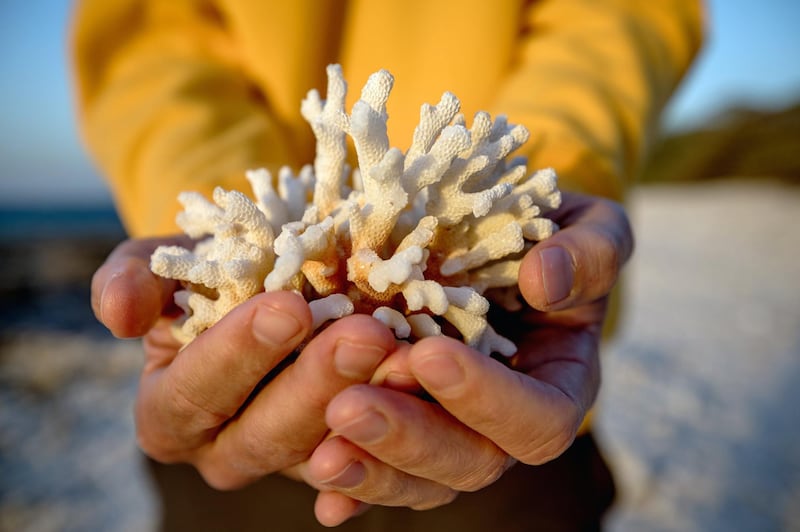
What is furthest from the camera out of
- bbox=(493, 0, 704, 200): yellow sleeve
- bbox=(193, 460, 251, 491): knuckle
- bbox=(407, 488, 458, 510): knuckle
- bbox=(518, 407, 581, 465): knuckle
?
bbox=(493, 0, 704, 200): yellow sleeve

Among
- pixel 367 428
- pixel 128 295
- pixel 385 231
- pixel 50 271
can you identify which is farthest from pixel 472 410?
pixel 50 271

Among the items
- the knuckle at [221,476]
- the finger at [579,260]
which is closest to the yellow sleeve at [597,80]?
the finger at [579,260]

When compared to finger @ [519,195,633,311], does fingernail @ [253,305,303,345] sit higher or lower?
higher

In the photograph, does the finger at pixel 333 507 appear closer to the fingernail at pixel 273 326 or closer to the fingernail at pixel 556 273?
the fingernail at pixel 273 326

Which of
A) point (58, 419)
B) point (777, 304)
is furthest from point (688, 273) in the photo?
point (58, 419)

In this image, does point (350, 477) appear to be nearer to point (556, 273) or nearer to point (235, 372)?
point (235, 372)

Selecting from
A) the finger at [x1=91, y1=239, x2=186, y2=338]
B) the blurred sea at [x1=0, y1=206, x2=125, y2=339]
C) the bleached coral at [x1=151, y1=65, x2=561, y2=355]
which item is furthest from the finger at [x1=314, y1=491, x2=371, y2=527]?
the blurred sea at [x1=0, y1=206, x2=125, y2=339]

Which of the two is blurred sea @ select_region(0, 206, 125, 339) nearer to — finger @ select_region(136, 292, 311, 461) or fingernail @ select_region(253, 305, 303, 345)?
finger @ select_region(136, 292, 311, 461)
